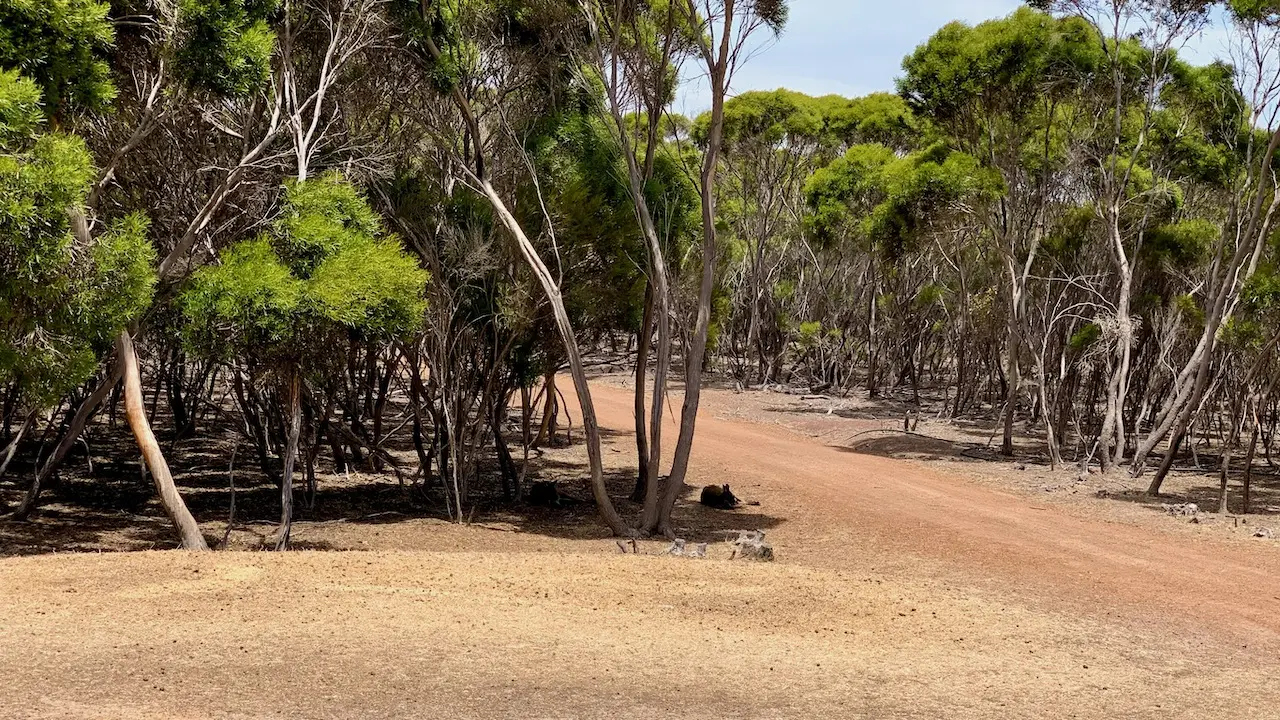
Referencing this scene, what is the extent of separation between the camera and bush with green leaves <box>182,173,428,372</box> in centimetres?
1147

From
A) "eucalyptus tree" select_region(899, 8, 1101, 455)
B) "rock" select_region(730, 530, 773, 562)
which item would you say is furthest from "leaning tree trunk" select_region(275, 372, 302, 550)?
"eucalyptus tree" select_region(899, 8, 1101, 455)

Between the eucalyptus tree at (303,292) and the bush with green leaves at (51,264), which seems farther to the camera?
the eucalyptus tree at (303,292)

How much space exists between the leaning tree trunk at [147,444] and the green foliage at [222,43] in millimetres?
2574

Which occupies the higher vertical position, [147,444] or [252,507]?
[147,444]

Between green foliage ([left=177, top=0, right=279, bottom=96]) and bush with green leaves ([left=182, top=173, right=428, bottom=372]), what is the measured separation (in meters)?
1.22

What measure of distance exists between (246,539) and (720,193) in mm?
26796

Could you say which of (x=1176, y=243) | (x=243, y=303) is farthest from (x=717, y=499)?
(x=1176, y=243)

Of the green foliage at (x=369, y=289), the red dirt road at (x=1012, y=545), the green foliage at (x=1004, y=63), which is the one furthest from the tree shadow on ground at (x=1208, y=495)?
the green foliage at (x=369, y=289)

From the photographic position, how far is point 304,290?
11.6 metres

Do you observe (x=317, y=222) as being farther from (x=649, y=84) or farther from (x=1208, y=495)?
(x=1208, y=495)

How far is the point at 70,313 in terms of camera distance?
10.2m

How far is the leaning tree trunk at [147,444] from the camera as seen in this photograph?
12156mm

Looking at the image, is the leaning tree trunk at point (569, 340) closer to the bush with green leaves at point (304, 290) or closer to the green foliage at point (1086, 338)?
the bush with green leaves at point (304, 290)

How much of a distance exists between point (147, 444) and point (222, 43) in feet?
12.9
